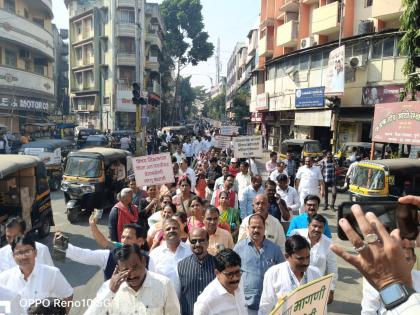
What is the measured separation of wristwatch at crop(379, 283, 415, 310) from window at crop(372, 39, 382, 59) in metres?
21.9

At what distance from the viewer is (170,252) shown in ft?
13.6

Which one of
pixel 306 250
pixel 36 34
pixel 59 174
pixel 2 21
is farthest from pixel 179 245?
pixel 36 34

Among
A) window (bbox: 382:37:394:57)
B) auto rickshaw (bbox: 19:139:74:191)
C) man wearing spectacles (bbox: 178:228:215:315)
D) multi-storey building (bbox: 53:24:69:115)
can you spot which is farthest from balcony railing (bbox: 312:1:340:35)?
multi-storey building (bbox: 53:24:69:115)

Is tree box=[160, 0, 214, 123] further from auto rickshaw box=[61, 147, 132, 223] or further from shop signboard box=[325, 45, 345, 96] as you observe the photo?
auto rickshaw box=[61, 147, 132, 223]

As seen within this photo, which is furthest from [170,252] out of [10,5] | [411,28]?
[10,5]

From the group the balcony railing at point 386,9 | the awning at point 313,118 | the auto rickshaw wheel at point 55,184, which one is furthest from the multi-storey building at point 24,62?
the balcony railing at point 386,9

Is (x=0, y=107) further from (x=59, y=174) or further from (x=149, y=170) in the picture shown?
(x=149, y=170)

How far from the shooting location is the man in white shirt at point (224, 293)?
10.3ft

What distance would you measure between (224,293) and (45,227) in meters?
6.87

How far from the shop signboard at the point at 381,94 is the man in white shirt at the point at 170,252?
60.4 feet

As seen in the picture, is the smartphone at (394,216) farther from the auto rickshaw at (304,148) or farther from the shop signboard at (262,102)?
the shop signboard at (262,102)

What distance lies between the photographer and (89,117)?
47.8 metres

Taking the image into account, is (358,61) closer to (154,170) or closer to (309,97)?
(309,97)

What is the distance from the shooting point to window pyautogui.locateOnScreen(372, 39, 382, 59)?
20.9 meters
